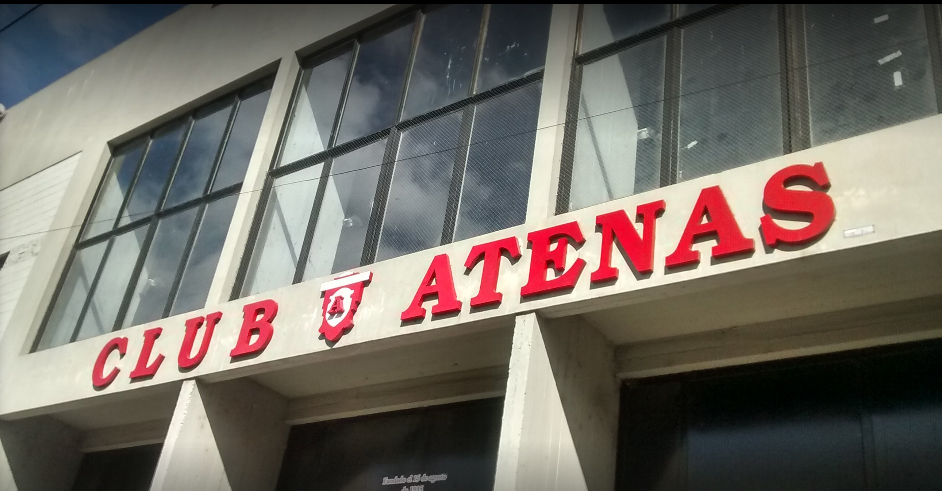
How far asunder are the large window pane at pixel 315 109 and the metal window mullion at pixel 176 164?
241 cm

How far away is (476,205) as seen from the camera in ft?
26.7

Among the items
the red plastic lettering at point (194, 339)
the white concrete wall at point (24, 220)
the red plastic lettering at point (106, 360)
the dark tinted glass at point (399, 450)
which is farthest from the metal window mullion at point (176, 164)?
the dark tinted glass at point (399, 450)

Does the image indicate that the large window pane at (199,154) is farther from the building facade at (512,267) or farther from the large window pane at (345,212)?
the large window pane at (345,212)

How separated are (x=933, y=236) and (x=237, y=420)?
727 cm

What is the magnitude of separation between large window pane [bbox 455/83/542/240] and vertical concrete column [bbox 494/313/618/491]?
1308 mm

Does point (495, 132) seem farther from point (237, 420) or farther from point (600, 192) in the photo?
point (237, 420)

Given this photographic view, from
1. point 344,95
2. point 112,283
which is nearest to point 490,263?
point 344,95

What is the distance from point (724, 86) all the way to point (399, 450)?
5.09 meters

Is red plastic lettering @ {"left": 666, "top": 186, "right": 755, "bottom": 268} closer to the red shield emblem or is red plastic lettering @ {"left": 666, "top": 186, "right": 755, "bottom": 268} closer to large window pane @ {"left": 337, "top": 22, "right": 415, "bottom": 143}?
the red shield emblem

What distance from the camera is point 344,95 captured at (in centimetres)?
1042

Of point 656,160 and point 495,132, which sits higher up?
point 495,132

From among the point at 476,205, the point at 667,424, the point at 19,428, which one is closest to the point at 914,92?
the point at 667,424

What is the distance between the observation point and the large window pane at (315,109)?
10.4 meters

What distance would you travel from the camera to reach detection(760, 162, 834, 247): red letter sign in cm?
573
